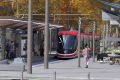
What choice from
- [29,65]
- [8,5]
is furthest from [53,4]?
[29,65]

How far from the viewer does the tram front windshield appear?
4825 cm

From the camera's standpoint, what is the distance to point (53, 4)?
5900 centimetres

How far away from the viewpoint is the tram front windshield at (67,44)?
4825 centimetres

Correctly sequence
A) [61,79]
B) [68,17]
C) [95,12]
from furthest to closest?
1. [68,17]
2. [95,12]
3. [61,79]

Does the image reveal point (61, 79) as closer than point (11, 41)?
Yes

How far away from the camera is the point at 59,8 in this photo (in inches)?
2434

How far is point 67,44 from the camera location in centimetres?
4850

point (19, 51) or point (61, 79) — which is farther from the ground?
point (61, 79)

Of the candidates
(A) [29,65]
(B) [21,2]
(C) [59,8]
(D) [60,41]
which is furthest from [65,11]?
(A) [29,65]

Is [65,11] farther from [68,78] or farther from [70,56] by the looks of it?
[68,78]

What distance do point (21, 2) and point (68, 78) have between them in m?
37.7

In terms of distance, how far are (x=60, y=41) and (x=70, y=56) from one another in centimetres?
209

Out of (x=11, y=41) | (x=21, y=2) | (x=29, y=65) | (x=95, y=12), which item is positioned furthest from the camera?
(x=21, y=2)

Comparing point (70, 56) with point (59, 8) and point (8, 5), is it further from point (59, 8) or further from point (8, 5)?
point (8, 5)
